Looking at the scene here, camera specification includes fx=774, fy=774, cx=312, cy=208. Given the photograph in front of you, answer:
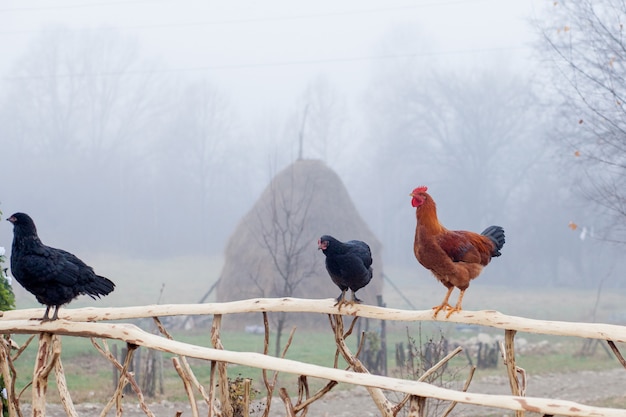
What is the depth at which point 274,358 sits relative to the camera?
167 cm

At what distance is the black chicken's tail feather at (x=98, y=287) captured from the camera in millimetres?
2197

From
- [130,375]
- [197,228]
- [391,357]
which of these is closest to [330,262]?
[130,375]

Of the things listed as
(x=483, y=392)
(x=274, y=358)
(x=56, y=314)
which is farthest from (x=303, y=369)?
(x=483, y=392)

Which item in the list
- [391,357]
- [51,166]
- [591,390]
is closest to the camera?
[591,390]

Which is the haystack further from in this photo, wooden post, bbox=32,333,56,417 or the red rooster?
wooden post, bbox=32,333,56,417

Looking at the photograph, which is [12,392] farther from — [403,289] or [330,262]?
[403,289]

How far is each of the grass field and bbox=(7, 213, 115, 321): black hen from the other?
2058mm

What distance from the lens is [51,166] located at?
1523 cm

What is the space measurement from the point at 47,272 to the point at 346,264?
3.07 ft

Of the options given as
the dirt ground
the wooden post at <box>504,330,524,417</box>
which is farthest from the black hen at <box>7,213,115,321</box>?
the dirt ground

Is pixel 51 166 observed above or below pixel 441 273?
above

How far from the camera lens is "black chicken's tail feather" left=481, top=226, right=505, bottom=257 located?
2.60 m

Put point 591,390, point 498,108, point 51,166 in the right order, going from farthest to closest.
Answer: point 498,108 → point 51,166 → point 591,390

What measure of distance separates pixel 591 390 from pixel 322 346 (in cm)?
324
